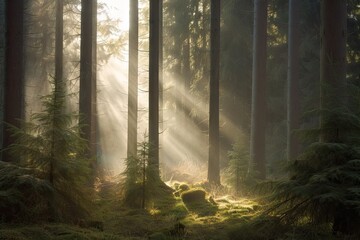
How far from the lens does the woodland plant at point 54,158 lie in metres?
8.77

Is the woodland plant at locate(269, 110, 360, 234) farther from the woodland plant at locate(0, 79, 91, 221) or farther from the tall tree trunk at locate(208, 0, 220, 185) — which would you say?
the tall tree trunk at locate(208, 0, 220, 185)

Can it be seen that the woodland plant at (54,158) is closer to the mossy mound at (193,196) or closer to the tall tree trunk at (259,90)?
the mossy mound at (193,196)

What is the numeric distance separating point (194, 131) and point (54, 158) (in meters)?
18.7

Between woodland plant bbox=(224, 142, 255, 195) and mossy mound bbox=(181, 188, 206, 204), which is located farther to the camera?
woodland plant bbox=(224, 142, 255, 195)

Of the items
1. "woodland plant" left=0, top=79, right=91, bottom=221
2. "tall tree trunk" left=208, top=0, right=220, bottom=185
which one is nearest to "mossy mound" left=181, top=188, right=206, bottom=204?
"tall tree trunk" left=208, top=0, right=220, bottom=185

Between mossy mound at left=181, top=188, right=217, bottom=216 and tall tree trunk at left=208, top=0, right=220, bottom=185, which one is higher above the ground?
tall tree trunk at left=208, top=0, right=220, bottom=185

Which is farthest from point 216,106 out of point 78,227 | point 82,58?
point 78,227

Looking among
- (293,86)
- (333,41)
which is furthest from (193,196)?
(293,86)

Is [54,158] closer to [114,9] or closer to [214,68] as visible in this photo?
[214,68]

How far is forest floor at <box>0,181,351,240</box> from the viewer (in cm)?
735

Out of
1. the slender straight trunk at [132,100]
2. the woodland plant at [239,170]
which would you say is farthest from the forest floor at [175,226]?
the slender straight trunk at [132,100]

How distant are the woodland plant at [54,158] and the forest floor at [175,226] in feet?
2.55

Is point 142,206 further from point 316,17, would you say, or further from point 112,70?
point 112,70

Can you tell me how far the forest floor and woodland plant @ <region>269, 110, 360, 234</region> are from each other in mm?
345
